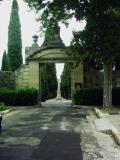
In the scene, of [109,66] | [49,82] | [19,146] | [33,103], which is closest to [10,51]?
[49,82]

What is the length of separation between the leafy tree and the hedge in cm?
591

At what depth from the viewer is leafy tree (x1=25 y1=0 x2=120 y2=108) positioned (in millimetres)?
28875

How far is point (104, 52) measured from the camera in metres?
30.6

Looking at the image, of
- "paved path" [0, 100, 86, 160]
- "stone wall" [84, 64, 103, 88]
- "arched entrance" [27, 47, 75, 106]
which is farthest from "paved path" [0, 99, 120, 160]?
"stone wall" [84, 64, 103, 88]

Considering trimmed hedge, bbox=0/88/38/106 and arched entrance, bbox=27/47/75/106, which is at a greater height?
arched entrance, bbox=27/47/75/106

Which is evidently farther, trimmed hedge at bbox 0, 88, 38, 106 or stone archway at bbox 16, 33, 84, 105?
stone archway at bbox 16, 33, 84, 105

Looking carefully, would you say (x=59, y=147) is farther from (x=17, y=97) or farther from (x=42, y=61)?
(x=42, y=61)

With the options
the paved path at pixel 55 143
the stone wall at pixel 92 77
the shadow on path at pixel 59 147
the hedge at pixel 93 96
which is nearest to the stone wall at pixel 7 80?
the stone wall at pixel 92 77

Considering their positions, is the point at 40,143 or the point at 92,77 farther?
the point at 92,77

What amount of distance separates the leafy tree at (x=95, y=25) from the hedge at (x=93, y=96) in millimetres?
5906

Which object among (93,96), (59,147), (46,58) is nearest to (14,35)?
(46,58)

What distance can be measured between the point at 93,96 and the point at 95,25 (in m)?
9.68

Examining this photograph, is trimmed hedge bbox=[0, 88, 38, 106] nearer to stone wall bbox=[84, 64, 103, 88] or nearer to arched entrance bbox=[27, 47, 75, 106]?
arched entrance bbox=[27, 47, 75, 106]

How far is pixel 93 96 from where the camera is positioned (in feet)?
126
